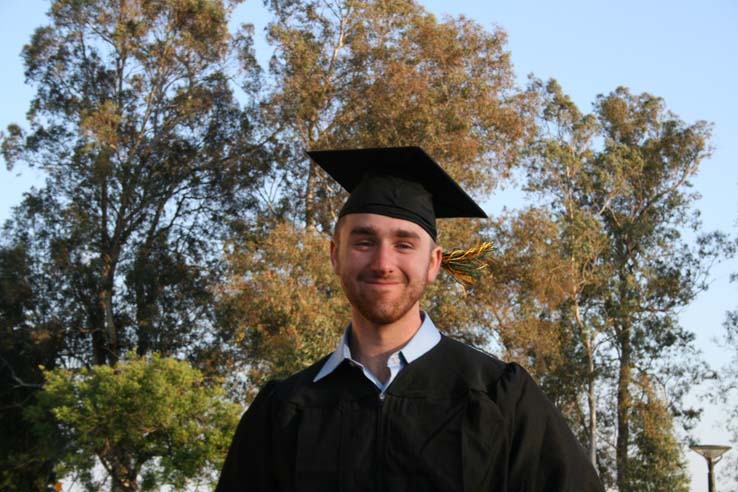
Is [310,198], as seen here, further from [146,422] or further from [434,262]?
[434,262]

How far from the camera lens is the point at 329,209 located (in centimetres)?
2702

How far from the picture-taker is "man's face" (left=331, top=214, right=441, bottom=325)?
293 centimetres

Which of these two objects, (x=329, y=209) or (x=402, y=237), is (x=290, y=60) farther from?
(x=402, y=237)

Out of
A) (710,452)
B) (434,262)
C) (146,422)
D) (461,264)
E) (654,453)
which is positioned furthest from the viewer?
(654,453)

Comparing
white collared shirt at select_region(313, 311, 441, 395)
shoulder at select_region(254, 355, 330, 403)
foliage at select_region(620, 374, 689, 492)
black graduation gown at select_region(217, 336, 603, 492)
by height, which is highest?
foliage at select_region(620, 374, 689, 492)

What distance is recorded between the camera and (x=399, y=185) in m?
3.23

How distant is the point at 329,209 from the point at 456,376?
24192 millimetres

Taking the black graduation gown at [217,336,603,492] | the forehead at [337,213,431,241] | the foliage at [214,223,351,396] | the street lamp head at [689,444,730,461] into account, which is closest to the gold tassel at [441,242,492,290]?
the forehead at [337,213,431,241]

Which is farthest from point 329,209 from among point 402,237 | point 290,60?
point 402,237

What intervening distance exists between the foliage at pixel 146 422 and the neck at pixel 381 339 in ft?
56.1

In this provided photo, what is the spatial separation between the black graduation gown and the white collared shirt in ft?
0.06

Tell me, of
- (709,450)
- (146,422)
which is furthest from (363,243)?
(146,422)

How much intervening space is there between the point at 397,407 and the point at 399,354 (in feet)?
0.61

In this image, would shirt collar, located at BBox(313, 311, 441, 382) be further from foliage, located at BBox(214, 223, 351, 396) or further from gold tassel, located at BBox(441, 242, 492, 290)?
foliage, located at BBox(214, 223, 351, 396)
